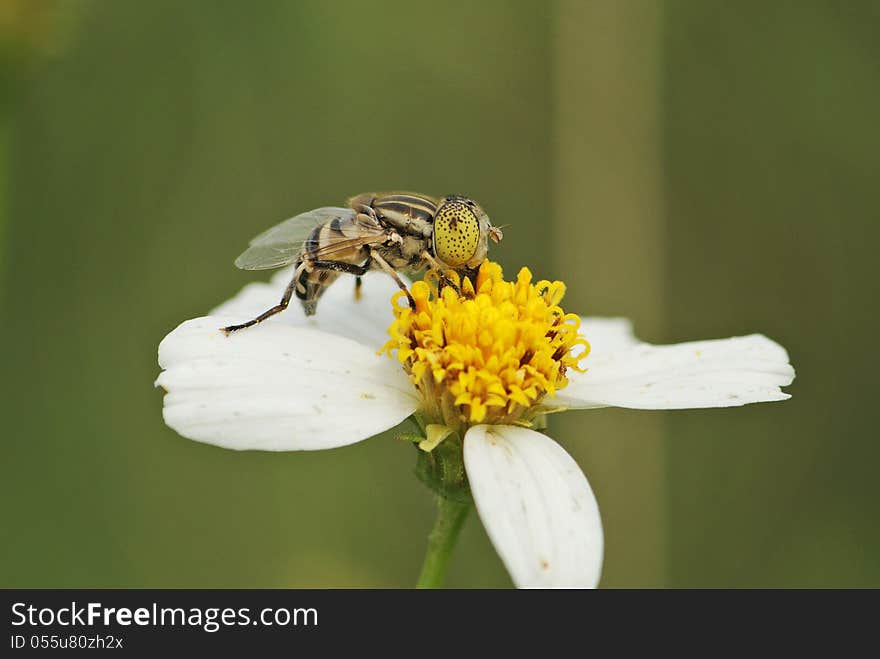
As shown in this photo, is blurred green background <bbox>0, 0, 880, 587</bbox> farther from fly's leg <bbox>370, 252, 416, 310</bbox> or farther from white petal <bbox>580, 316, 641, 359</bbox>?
fly's leg <bbox>370, 252, 416, 310</bbox>

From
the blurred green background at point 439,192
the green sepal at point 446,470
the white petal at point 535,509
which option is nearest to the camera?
the white petal at point 535,509

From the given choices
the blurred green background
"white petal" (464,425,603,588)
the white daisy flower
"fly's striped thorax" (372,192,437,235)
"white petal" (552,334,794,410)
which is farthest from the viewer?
the blurred green background

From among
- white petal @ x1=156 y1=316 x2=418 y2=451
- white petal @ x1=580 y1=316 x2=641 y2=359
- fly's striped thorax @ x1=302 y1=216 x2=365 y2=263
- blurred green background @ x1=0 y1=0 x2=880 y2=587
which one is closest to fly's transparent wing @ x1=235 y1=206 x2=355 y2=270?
fly's striped thorax @ x1=302 y1=216 x2=365 y2=263

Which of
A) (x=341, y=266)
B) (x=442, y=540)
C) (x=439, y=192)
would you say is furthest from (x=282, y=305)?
(x=439, y=192)

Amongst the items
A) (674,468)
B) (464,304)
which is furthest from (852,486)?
(464,304)

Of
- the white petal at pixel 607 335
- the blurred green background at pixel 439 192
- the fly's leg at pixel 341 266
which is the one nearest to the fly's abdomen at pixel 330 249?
the fly's leg at pixel 341 266

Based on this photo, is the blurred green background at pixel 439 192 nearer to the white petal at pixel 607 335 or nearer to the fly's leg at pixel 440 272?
the white petal at pixel 607 335
